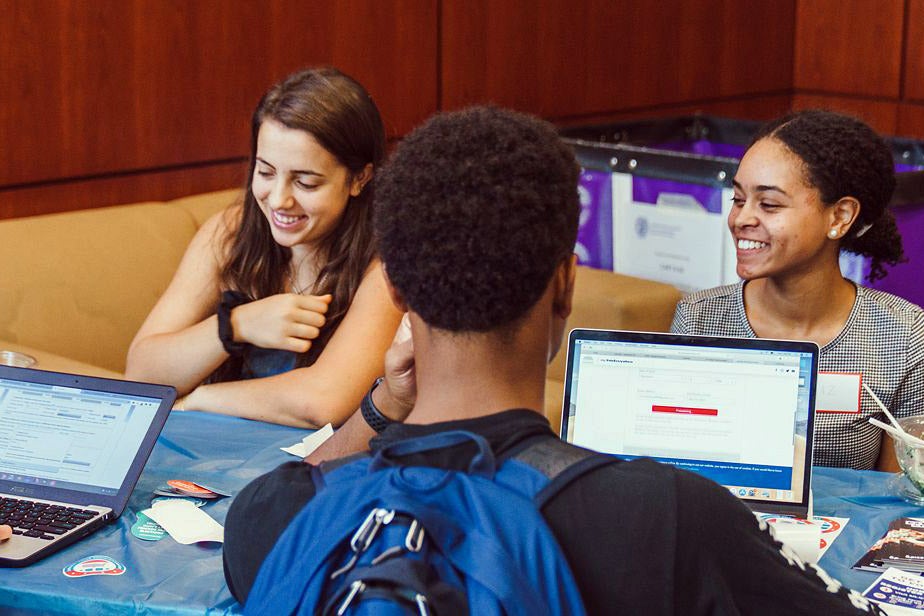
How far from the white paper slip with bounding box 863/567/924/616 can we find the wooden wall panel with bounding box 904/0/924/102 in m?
4.33

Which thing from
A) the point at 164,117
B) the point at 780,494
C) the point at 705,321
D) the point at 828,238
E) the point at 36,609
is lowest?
the point at 36,609

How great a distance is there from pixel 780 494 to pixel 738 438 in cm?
10

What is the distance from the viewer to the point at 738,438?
170cm

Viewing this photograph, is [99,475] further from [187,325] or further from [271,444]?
[187,325]

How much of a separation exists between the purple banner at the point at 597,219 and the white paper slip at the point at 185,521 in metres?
2.19

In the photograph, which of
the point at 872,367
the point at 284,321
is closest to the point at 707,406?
the point at 872,367

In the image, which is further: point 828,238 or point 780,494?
point 828,238

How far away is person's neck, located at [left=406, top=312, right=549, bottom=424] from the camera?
1088 mm

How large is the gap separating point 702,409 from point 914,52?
428 centimetres

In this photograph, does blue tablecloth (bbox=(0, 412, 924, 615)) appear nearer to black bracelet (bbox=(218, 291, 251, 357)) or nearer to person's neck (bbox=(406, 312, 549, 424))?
black bracelet (bbox=(218, 291, 251, 357))

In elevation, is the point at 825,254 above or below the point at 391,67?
below

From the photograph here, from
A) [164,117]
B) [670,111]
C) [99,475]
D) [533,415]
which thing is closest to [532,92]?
[670,111]

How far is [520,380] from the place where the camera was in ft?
3.61

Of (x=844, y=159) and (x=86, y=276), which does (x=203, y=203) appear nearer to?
(x=86, y=276)
